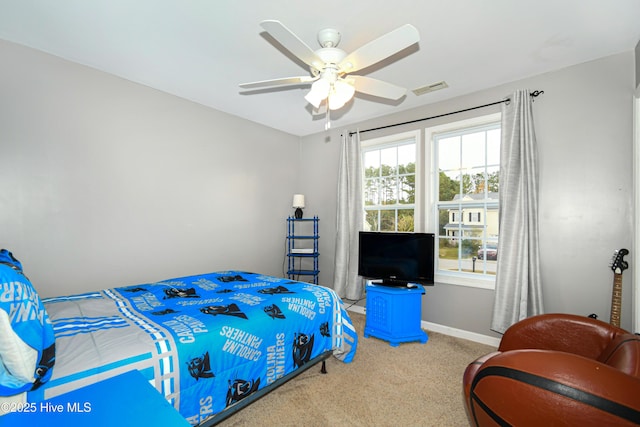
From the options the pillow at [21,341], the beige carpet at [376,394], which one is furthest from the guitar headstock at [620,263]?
the pillow at [21,341]

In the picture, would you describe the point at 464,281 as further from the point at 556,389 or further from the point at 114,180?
the point at 114,180

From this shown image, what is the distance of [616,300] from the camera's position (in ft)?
7.72

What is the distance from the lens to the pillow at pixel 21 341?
109 centimetres

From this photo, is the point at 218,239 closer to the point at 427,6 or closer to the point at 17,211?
the point at 17,211

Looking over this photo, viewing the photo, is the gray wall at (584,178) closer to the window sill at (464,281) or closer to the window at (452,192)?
the window sill at (464,281)

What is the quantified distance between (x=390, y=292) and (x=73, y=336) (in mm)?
2568

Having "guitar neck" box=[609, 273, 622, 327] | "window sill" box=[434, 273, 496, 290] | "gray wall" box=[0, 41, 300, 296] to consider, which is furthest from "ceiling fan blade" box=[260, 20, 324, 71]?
"guitar neck" box=[609, 273, 622, 327]

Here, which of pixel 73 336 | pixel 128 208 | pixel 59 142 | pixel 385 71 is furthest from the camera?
pixel 128 208

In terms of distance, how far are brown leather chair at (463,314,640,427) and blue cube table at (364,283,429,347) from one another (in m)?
1.54

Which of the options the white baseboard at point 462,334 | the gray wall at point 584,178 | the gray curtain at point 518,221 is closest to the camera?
the gray wall at point 584,178

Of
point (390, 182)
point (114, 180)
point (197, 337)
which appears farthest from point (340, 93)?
point (114, 180)

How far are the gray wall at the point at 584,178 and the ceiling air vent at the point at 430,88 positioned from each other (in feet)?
1.87

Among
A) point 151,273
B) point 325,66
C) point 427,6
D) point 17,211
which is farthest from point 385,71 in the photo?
point 17,211

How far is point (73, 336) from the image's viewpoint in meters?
1.50
